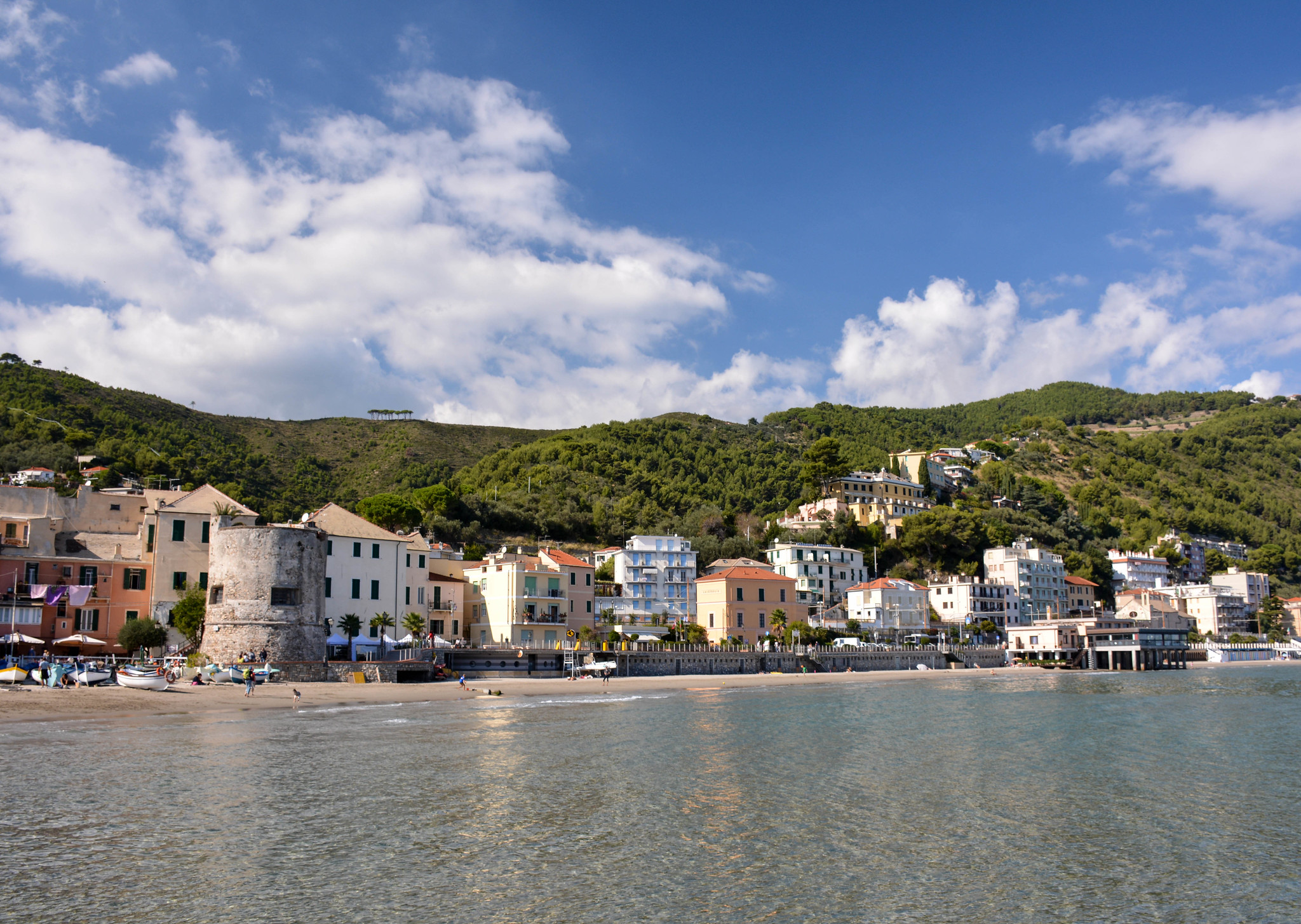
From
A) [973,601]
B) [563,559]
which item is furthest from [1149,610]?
[563,559]

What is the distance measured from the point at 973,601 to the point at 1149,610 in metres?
25.4

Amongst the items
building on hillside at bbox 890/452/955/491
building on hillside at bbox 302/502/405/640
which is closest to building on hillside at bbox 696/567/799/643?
building on hillside at bbox 302/502/405/640

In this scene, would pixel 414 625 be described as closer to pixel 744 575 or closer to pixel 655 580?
pixel 655 580

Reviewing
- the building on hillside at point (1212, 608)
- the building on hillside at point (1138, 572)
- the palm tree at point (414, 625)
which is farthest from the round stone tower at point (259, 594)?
the building on hillside at point (1212, 608)

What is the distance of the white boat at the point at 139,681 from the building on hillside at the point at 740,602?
43346 millimetres

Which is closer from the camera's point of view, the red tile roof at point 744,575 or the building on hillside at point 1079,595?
the red tile roof at point 744,575

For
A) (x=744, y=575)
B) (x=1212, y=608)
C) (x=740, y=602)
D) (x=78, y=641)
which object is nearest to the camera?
(x=78, y=641)

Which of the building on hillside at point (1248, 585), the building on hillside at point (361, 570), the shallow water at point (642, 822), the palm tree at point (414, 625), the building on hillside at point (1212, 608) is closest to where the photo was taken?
the shallow water at point (642, 822)

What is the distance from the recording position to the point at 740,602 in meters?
75.6

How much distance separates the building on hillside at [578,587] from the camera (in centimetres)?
6656

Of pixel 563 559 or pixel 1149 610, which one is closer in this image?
pixel 563 559

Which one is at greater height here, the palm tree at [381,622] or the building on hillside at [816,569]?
the building on hillside at [816,569]

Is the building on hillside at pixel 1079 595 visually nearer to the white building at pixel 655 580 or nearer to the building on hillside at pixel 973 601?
the building on hillside at pixel 973 601

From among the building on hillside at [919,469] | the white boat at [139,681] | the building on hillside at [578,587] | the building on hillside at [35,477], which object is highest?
the building on hillside at [919,469]
